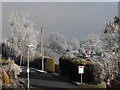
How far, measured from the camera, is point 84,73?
35000mm

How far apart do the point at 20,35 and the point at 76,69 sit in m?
24.7

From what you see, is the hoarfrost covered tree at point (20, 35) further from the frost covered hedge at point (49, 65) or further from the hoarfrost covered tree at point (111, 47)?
the hoarfrost covered tree at point (111, 47)

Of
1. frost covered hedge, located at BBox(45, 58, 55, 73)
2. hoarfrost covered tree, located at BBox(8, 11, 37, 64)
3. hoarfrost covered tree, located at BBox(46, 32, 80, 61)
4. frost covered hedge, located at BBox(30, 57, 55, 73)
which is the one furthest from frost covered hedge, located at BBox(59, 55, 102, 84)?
hoarfrost covered tree, located at BBox(46, 32, 80, 61)

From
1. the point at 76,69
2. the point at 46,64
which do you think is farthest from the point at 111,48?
the point at 46,64

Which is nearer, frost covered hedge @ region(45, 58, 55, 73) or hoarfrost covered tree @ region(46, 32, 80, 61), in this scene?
frost covered hedge @ region(45, 58, 55, 73)

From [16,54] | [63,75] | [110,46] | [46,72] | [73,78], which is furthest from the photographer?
[16,54]

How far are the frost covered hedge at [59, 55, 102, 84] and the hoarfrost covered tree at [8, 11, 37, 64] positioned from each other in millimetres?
18417

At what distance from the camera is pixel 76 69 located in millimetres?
36438

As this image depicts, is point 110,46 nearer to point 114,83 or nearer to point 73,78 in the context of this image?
point 114,83

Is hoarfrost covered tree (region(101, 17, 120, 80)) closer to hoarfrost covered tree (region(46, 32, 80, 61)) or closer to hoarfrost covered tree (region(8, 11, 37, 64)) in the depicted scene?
hoarfrost covered tree (region(8, 11, 37, 64))

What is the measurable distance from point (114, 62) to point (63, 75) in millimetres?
11714

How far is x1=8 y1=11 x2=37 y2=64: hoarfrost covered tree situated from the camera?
59312 millimetres

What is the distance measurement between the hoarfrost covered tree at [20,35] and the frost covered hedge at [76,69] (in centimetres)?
1842

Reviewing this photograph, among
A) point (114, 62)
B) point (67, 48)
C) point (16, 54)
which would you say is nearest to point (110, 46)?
point (114, 62)
